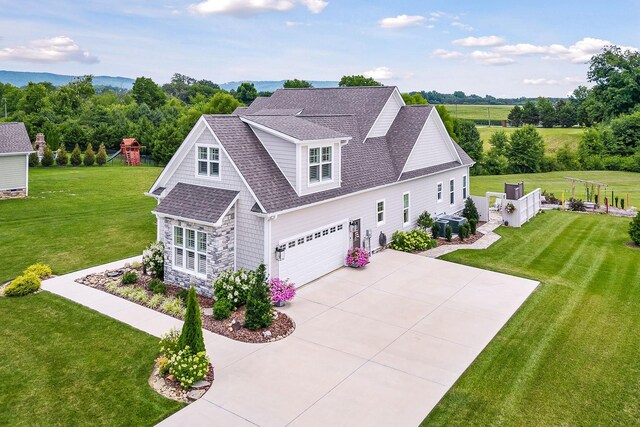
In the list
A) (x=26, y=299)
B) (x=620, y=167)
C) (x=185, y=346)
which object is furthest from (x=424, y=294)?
(x=620, y=167)

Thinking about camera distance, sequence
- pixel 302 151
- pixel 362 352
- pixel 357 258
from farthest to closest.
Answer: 1. pixel 357 258
2. pixel 302 151
3. pixel 362 352

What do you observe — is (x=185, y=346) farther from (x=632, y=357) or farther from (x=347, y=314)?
(x=632, y=357)

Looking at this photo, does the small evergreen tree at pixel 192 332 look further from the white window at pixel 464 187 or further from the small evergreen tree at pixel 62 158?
the small evergreen tree at pixel 62 158

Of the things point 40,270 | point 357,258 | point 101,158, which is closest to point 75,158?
point 101,158

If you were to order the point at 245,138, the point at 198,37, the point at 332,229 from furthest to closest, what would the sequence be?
the point at 198,37 → the point at 332,229 → the point at 245,138

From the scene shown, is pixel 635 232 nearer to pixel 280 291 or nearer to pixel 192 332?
pixel 280 291

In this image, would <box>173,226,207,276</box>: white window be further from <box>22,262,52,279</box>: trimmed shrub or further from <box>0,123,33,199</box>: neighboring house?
<box>0,123,33,199</box>: neighboring house
